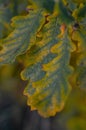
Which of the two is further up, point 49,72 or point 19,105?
point 49,72

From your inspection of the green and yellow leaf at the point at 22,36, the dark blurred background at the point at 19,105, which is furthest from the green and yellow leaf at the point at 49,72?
the dark blurred background at the point at 19,105

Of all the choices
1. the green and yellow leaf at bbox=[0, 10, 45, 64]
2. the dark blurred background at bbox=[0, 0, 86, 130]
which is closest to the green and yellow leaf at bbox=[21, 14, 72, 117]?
the green and yellow leaf at bbox=[0, 10, 45, 64]

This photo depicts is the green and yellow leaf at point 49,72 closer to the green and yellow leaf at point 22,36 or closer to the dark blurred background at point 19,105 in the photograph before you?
the green and yellow leaf at point 22,36

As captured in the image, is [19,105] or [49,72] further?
[19,105]

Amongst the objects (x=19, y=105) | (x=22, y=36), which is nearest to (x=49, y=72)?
(x=22, y=36)

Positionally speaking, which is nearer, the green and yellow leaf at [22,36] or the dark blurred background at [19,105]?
the green and yellow leaf at [22,36]

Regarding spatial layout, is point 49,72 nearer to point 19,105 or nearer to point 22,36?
point 22,36

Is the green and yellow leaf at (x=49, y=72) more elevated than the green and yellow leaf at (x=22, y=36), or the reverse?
the green and yellow leaf at (x=22, y=36)

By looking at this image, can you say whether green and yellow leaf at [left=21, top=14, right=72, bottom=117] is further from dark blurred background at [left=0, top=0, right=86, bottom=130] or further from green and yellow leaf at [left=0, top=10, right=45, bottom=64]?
dark blurred background at [left=0, top=0, right=86, bottom=130]

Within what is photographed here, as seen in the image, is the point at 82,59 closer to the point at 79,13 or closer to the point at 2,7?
the point at 79,13
